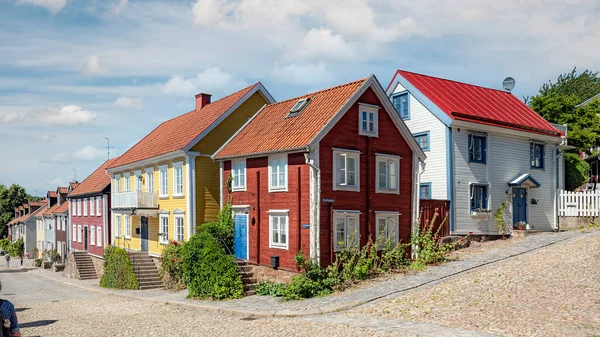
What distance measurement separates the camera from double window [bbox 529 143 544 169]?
29.8 metres

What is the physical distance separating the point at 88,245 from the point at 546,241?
33208 mm

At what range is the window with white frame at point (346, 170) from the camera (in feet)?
71.4

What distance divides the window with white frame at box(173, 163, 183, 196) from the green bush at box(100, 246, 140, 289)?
484 cm

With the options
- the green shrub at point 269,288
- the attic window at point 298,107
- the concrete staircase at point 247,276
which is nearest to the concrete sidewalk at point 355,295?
the green shrub at point 269,288

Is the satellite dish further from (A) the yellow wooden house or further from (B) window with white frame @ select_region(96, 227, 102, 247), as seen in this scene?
(B) window with white frame @ select_region(96, 227, 102, 247)

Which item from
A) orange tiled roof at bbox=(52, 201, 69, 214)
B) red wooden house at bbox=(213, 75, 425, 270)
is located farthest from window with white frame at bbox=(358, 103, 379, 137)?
orange tiled roof at bbox=(52, 201, 69, 214)

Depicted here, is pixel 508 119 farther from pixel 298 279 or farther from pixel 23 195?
pixel 23 195

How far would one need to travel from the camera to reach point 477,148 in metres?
27.4

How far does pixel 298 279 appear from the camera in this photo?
20281 millimetres

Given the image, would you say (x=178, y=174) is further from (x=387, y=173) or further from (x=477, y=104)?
(x=477, y=104)

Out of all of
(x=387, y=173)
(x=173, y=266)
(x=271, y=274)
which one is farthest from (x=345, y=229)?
(x=173, y=266)

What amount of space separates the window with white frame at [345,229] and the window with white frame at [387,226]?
116 centimetres

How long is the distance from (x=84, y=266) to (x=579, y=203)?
32.5m

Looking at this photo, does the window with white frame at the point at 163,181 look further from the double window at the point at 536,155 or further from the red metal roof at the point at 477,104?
the double window at the point at 536,155
